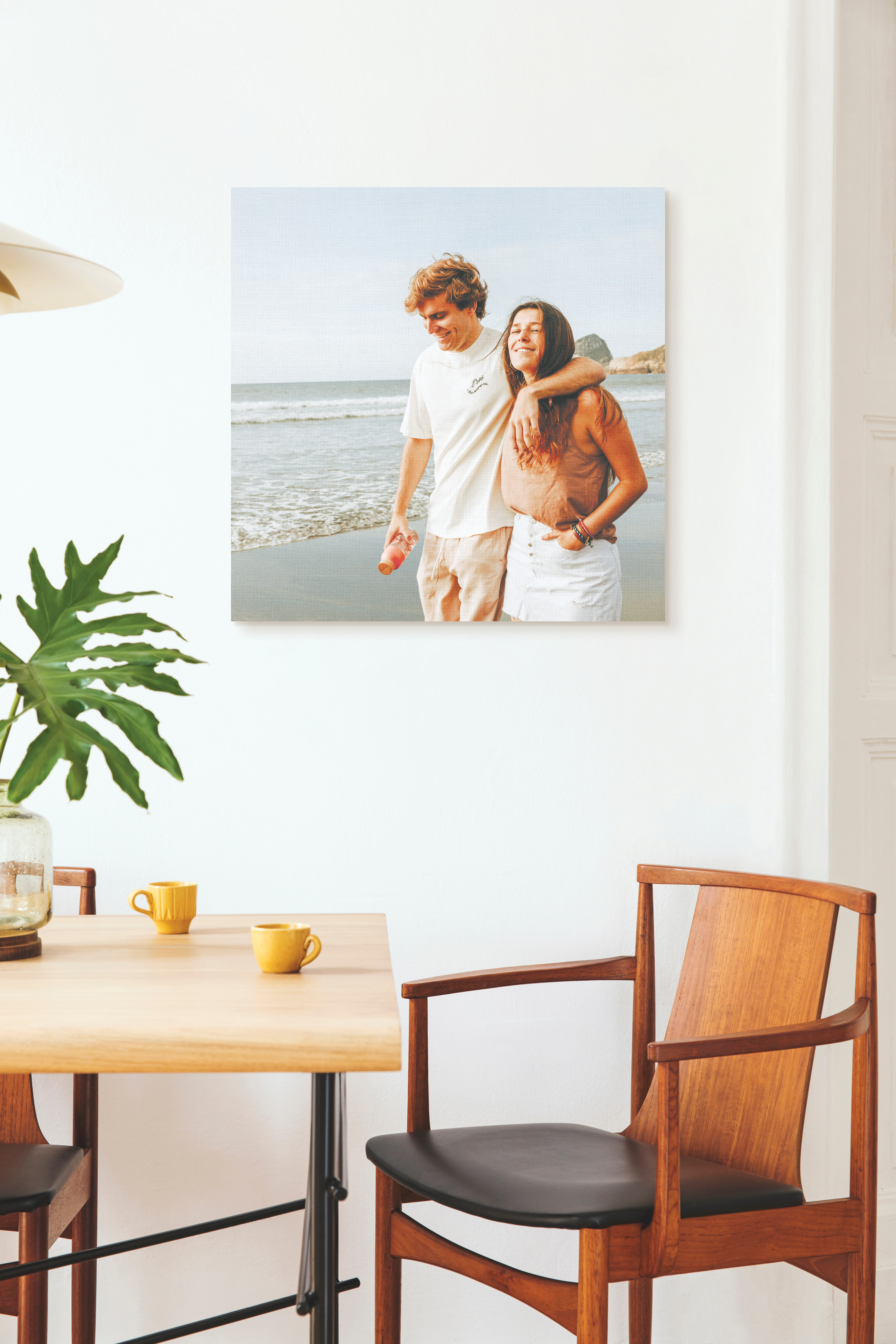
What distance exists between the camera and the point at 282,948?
134cm

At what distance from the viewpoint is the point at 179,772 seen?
1.29 meters

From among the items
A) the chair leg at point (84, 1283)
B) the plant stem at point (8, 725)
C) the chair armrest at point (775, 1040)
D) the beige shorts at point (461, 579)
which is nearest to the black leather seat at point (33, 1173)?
the chair leg at point (84, 1283)

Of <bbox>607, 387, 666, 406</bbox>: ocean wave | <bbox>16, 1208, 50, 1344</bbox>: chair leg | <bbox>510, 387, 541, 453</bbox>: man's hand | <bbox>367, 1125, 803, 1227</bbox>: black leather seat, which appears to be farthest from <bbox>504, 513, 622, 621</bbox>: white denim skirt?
<bbox>16, 1208, 50, 1344</bbox>: chair leg

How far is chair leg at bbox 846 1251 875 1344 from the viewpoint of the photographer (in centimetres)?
143

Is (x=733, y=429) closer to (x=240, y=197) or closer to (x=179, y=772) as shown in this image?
(x=240, y=197)

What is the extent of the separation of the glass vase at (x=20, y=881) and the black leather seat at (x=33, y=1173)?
0.32 metres

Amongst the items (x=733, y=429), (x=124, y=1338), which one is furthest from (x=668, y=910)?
(x=124, y=1338)

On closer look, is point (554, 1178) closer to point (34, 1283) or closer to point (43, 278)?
point (34, 1283)

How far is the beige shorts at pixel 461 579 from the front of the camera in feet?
6.63

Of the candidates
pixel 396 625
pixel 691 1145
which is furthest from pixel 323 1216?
pixel 396 625

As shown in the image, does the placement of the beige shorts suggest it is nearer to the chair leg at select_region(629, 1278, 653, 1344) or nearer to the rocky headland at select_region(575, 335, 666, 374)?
the rocky headland at select_region(575, 335, 666, 374)

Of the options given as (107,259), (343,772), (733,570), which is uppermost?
(107,259)

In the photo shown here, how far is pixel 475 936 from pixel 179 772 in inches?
35.5

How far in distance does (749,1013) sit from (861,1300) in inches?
15.6
